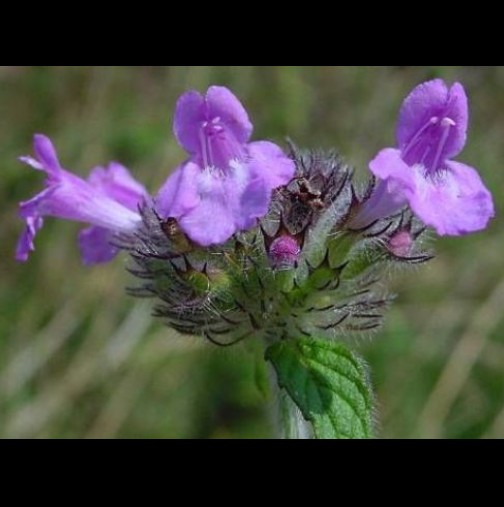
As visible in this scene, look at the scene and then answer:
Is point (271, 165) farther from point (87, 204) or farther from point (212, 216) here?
point (87, 204)

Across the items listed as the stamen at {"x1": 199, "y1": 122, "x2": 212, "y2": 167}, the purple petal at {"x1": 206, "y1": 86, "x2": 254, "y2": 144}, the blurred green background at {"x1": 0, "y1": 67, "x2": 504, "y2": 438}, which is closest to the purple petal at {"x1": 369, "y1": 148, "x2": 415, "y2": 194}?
the purple petal at {"x1": 206, "y1": 86, "x2": 254, "y2": 144}

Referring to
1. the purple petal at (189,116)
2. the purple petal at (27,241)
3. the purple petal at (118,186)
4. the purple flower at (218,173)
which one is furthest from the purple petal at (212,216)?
the purple petal at (118,186)

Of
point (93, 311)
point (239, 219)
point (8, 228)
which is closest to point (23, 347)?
point (93, 311)

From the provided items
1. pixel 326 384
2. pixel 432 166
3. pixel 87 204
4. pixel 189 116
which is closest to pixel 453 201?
pixel 432 166

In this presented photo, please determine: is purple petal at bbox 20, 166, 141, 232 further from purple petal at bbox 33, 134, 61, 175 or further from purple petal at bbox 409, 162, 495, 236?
purple petal at bbox 409, 162, 495, 236

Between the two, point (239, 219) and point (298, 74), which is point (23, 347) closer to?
point (298, 74)

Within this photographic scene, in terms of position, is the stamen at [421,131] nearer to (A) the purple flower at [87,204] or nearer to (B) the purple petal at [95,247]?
(A) the purple flower at [87,204]
